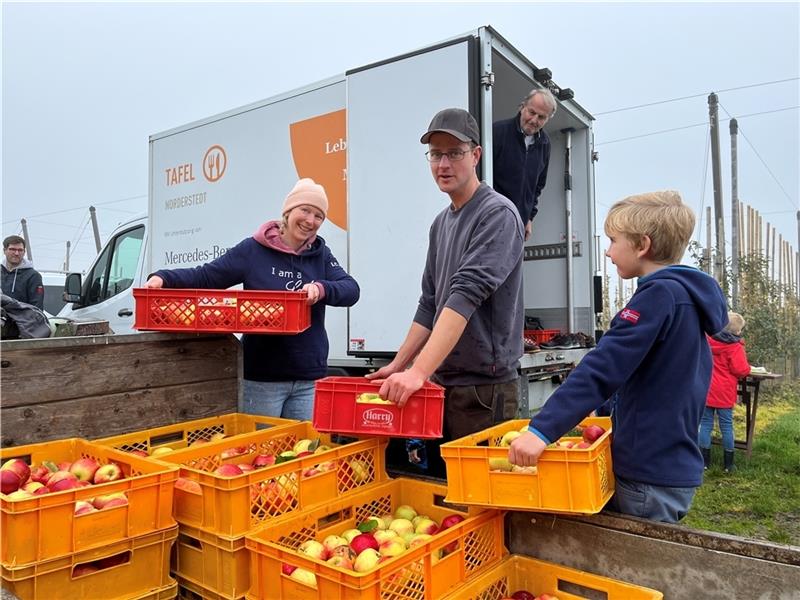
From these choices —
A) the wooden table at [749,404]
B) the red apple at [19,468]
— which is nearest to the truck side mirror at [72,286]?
the red apple at [19,468]

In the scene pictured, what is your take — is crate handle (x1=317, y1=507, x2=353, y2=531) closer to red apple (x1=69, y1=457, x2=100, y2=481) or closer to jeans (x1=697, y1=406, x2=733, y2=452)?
red apple (x1=69, y1=457, x2=100, y2=481)

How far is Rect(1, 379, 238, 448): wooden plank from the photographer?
2.39m

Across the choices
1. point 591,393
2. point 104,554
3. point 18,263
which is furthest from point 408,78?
point 18,263

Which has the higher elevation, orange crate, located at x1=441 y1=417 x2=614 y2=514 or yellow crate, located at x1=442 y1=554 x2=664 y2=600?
orange crate, located at x1=441 y1=417 x2=614 y2=514

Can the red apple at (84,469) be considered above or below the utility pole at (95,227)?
below

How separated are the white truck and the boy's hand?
2.93 metres

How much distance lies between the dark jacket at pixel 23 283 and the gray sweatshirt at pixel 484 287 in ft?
21.4

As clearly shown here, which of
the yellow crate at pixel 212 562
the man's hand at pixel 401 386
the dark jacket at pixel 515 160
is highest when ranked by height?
the dark jacket at pixel 515 160

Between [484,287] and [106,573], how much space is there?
1.57 m

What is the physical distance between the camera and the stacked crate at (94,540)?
5.14 feet

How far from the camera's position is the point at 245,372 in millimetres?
3350

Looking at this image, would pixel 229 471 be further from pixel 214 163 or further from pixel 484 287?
pixel 214 163

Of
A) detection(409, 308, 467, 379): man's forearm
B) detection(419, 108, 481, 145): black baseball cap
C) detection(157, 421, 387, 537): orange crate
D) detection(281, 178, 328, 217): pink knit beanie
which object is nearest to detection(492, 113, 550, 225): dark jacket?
detection(281, 178, 328, 217): pink knit beanie

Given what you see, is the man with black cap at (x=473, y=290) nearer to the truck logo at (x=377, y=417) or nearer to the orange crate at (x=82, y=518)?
the truck logo at (x=377, y=417)
